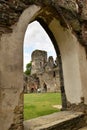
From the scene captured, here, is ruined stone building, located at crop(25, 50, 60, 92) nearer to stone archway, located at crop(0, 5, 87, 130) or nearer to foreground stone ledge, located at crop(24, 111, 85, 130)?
foreground stone ledge, located at crop(24, 111, 85, 130)

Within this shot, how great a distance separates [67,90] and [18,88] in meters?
2.31

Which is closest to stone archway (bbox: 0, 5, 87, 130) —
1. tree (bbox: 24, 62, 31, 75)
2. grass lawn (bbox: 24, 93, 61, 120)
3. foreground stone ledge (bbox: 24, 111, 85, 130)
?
foreground stone ledge (bbox: 24, 111, 85, 130)

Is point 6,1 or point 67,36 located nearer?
point 6,1

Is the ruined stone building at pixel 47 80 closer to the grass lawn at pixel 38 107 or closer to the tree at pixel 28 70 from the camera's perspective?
the tree at pixel 28 70

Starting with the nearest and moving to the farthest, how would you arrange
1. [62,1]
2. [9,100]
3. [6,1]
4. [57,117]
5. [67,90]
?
[9,100], [6,1], [57,117], [62,1], [67,90]

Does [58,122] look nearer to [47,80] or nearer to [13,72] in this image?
[13,72]

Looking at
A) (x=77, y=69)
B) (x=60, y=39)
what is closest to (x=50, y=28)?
(x=60, y=39)

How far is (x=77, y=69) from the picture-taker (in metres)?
5.66

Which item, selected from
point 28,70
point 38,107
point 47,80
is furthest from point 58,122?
point 28,70

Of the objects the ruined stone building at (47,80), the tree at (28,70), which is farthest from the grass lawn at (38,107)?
the tree at (28,70)

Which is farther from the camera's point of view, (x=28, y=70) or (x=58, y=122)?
(x=28, y=70)

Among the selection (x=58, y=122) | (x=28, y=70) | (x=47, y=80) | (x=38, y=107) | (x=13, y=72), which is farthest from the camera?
(x=28, y=70)

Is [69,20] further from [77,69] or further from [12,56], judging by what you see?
[12,56]

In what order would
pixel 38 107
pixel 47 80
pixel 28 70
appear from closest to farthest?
pixel 38 107 < pixel 47 80 < pixel 28 70
